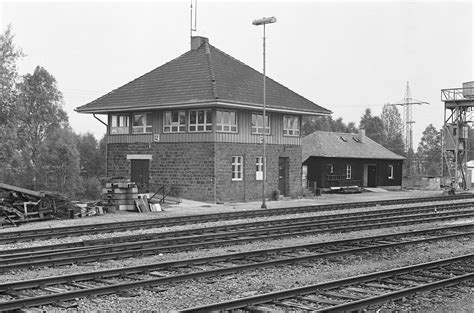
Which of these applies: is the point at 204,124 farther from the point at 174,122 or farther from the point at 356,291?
the point at 356,291

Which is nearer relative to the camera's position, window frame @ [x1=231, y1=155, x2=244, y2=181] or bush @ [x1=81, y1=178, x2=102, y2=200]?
window frame @ [x1=231, y1=155, x2=244, y2=181]

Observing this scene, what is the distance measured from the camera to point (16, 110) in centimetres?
4641

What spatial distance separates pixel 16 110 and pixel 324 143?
2348 centimetres

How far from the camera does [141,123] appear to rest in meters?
34.0

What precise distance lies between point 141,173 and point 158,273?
2307 cm

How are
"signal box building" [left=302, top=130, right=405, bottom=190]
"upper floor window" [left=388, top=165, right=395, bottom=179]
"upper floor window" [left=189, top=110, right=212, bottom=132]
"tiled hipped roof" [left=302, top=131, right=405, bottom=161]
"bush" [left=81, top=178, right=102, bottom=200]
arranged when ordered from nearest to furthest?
"upper floor window" [left=189, top=110, right=212, bottom=132] → "signal box building" [left=302, top=130, right=405, bottom=190] → "tiled hipped roof" [left=302, top=131, right=405, bottom=161] → "upper floor window" [left=388, top=165, right=395, bottom=179] → "bush" [left=81, top=178, right=102, bottom=200]

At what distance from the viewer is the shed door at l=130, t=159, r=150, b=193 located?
3322 centimetres

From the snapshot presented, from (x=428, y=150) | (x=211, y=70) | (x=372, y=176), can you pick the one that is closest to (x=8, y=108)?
(x=211, y=70)

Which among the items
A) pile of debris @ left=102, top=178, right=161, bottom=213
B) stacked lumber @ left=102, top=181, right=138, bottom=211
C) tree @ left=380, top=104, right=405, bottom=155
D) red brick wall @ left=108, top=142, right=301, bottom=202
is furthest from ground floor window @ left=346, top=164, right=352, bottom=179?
tree @ left=380, top=104, right=405, bottom=155

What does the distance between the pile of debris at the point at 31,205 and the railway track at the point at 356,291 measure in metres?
13.8

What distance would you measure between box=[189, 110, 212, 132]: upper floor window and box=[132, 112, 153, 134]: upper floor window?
2.90m

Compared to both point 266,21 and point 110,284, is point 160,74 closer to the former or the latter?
point 266,21

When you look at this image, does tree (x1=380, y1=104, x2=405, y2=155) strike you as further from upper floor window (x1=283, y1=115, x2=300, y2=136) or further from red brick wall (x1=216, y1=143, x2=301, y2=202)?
red brick wall (x1=216, y1=143, x2=301, y2=202)

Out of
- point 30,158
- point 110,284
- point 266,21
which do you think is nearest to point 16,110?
point 30,158
